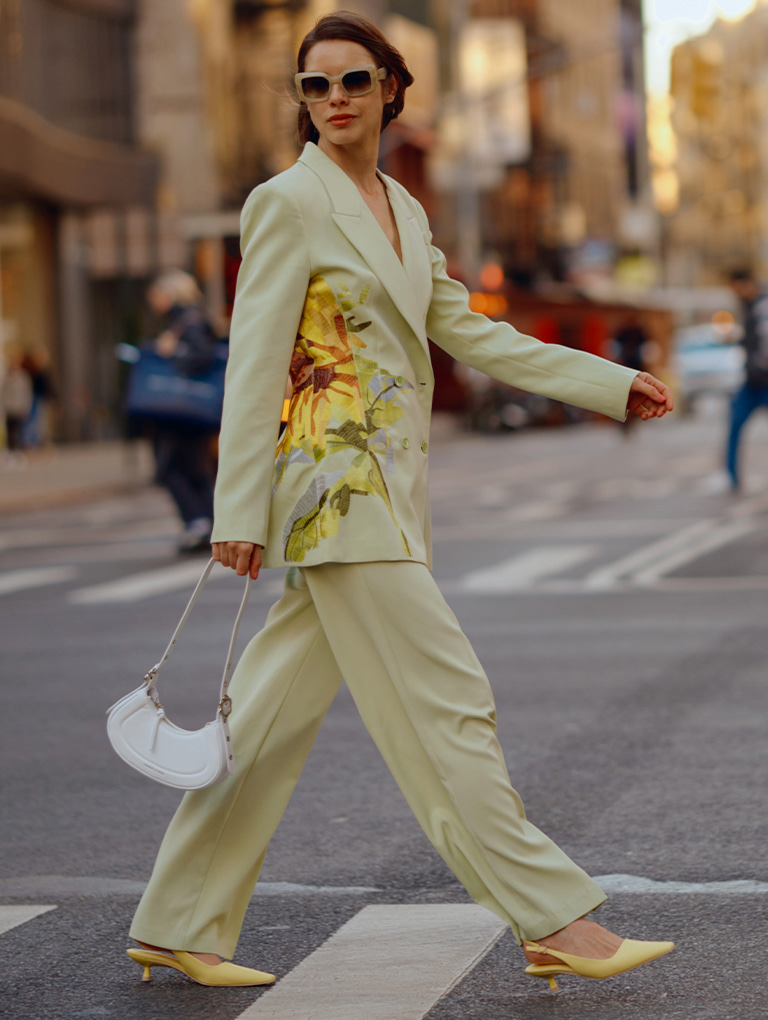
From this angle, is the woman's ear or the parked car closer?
the woman's ear

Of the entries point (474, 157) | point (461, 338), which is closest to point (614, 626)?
point (461, 338)

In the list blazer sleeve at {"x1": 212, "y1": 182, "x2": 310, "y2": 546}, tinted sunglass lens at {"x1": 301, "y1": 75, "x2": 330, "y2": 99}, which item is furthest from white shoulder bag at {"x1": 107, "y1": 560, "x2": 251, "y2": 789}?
tinted sunglass lens at {"x1": 301, "y1": 75, "x2": 330, "y2": 99}

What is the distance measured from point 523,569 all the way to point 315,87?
8.78m

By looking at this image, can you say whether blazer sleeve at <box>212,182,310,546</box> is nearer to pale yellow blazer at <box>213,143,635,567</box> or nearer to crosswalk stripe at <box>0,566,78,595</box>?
pale yellow blazer at <box>213,143,635,567</box>

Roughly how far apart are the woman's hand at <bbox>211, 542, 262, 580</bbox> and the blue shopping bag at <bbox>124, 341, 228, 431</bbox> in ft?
33.1

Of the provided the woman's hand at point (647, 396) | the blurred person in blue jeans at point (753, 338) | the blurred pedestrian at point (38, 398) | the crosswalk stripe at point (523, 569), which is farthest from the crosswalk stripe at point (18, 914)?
the blurred pedestrian at point (38, 398)

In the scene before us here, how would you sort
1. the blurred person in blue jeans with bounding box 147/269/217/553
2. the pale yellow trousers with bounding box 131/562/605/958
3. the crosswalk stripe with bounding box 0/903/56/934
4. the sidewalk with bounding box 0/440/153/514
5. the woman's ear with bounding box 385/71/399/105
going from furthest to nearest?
the sidewalk with bounding box 0/440/153/514
the blurred person in blue jeans with bounding box 147/269/217/553
the crosswalk stripe with bounding box 0/903/56/934
the woman's ear with bounding box 385/71/399/105
the pale yellow trousers with bounding box 131/562/605/958

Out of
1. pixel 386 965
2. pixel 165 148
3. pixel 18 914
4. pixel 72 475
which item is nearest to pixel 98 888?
pixel 18 914

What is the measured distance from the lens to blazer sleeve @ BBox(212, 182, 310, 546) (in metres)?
3.71

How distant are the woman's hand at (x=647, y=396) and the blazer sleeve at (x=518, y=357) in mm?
21

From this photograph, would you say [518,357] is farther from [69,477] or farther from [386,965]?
[69,477]

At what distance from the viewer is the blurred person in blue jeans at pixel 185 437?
1399 centimetres

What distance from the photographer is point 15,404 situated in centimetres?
3159

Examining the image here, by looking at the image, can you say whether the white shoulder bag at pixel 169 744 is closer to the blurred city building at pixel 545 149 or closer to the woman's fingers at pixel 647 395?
the woman's fingers at pixel 647 395
